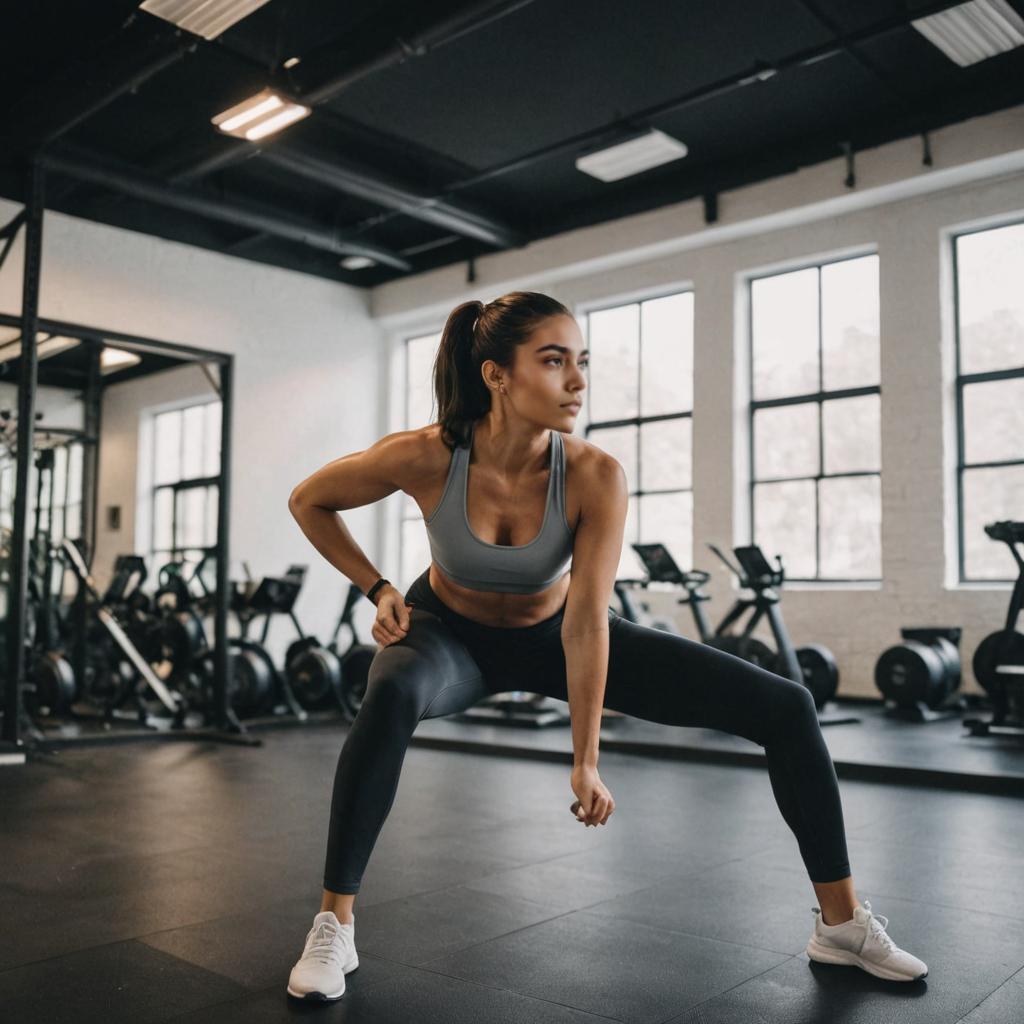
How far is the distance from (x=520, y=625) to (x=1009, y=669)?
3.88 m

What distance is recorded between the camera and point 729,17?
5324 millimetres

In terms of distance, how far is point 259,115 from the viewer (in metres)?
5.60

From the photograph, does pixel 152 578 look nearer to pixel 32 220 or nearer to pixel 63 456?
pixel 63 456

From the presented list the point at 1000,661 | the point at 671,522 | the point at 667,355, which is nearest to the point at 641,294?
the point at 667,355

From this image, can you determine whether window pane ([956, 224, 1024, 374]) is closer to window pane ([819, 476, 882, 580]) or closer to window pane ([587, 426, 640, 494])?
window pane ([819, 476, 882, 580])

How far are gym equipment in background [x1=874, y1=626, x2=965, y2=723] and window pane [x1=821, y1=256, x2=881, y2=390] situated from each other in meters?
1.83

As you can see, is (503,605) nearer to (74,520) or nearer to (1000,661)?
(1000,661)

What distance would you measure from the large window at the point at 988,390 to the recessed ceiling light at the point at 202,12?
463 cm

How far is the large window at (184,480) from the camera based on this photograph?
850 cm

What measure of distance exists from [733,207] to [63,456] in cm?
563

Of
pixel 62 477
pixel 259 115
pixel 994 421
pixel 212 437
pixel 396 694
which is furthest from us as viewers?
pixel 212 437

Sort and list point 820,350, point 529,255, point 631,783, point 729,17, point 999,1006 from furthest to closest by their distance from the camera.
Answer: point 529,255, point 820,350, point 729,17, point 631,783, point 999,1006

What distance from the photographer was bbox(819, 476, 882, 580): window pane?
693 centimetres

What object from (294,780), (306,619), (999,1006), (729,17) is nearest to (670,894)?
(999,1006)
